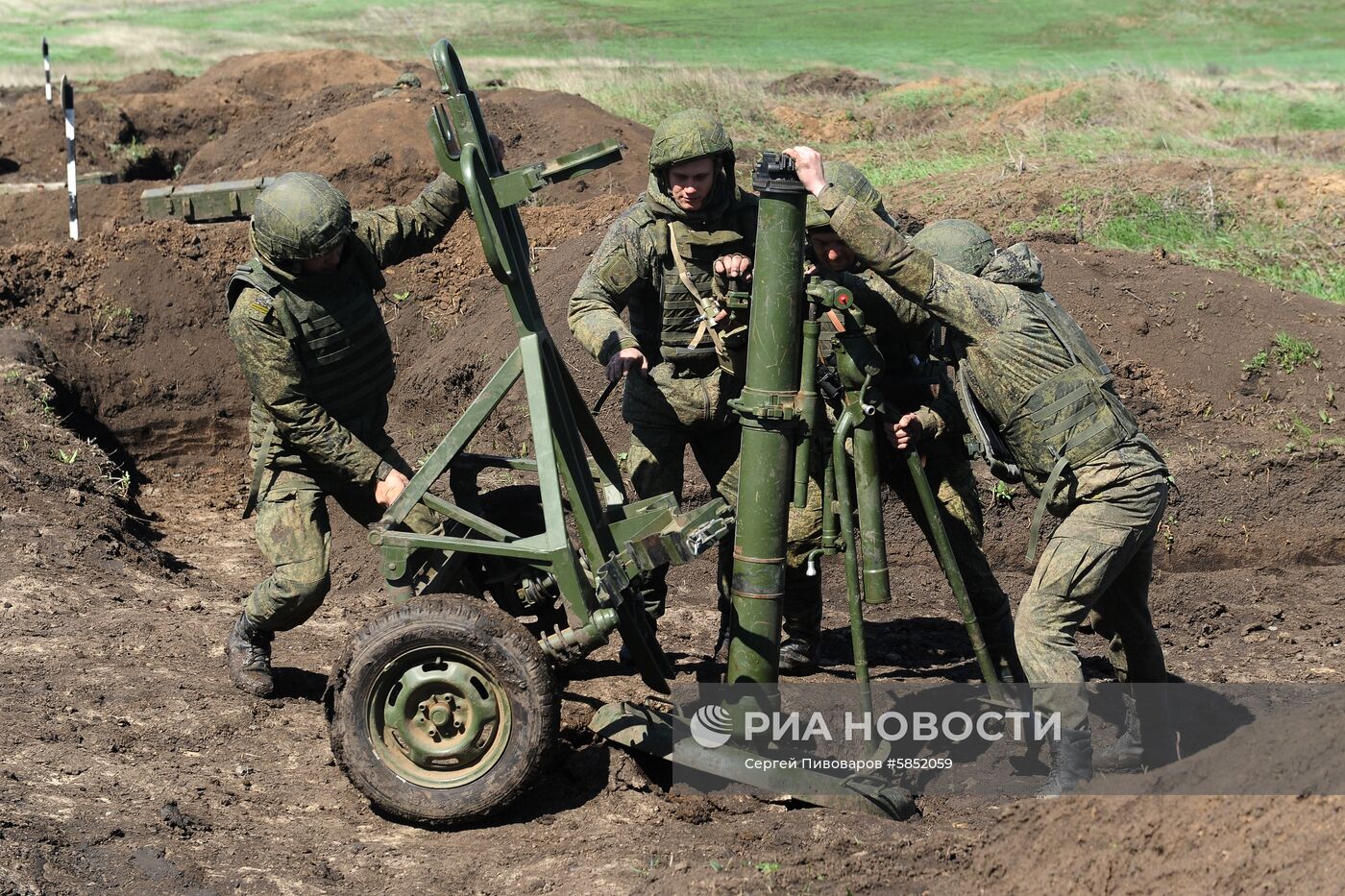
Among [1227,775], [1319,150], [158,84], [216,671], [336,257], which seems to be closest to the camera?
[1227,775]

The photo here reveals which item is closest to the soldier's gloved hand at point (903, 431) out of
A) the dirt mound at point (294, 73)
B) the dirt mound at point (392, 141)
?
the dirt mound at point (392, 141)

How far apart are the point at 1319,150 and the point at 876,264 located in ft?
46.8

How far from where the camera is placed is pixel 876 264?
519 cm

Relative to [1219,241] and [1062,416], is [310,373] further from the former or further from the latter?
[1219,241]

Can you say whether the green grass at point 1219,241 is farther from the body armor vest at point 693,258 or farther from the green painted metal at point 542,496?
the green painted metal at point 542,496

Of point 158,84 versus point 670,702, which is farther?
point 158,84

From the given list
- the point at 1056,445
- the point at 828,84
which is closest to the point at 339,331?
the point at 1056,445

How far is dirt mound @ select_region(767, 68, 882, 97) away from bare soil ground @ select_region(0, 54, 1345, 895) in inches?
318

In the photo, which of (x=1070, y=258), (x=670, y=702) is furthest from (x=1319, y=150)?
(x=670, y=702)

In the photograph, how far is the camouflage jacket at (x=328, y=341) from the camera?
5969 mm

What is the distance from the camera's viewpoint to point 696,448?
6.84m

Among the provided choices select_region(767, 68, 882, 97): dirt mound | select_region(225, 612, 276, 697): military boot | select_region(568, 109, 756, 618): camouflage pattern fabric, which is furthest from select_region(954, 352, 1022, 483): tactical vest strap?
select_region(767, 68, 882, 97): dirt mound

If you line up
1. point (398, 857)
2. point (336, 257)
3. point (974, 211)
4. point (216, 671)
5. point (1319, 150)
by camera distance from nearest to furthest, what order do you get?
point (398, 857), point (336, 257), point (216, 671), point (974, 211), point (1319, 150)

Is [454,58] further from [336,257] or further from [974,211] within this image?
[974,211]
